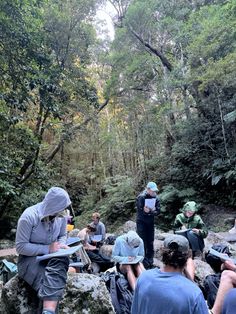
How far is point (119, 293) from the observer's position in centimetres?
294

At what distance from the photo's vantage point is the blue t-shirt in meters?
1.46

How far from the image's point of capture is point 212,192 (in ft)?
36.0

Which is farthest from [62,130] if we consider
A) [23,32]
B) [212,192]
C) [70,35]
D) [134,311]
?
[134,311]

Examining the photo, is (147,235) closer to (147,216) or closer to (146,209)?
(147,216)

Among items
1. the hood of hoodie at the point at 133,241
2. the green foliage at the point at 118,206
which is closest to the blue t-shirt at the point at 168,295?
the hood of hoodie at the point at 133,241

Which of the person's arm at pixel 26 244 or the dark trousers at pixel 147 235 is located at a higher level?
the person's arm at pixel 26 244

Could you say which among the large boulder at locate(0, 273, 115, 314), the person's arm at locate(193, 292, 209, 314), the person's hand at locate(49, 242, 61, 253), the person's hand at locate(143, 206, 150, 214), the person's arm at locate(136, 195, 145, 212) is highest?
the person's arm at locate(136, 195, 145, 212)

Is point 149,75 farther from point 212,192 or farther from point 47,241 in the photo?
point 47,241

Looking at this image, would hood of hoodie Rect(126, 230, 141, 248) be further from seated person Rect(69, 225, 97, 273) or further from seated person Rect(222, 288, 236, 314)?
seated person Rect(222, 288, 236, 314)

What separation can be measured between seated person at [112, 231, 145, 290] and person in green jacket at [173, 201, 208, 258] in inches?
41.1

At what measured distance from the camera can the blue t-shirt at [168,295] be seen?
4.79 feet

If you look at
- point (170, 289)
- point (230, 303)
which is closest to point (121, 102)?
point (230, 303)

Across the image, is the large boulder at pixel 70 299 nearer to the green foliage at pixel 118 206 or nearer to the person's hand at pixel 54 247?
the person's hand at pixel 54 247

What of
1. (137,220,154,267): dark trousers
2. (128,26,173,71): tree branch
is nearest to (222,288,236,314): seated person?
(137,220,154,267): dark trousers
